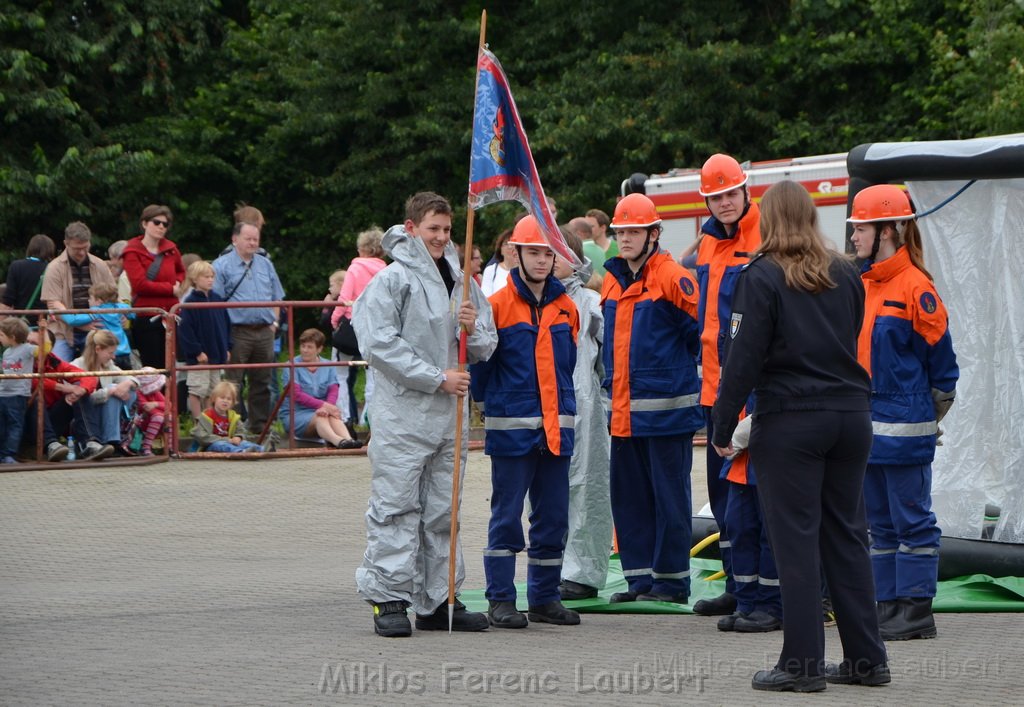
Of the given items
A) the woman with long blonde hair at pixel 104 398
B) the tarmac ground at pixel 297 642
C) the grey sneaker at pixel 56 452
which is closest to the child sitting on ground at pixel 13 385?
the grey sneaker at pixel 56 452

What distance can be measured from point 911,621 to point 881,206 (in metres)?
1.90

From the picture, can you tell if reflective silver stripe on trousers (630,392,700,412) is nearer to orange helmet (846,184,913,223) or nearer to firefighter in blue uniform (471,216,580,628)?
firefighter in blue uniform (471,216,580,628)

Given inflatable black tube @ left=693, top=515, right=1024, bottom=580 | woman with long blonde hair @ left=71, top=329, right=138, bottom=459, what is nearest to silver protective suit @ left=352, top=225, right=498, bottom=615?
inflatable black tube @ left=693, top=515, right=1024, bottom=580

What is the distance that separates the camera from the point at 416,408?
7.66m

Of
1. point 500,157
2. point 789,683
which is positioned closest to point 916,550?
point 789,683

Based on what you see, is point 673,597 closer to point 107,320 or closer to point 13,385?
point 13,385

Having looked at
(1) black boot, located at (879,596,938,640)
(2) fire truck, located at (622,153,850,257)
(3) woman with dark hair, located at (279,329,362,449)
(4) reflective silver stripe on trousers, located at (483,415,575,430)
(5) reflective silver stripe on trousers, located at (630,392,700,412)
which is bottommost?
(1) black boot, located at (879,596,938,640)

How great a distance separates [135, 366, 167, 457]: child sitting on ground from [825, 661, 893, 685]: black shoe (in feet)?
28.5

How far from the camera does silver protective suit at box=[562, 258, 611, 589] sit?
8.73m

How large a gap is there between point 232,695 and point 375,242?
871cm

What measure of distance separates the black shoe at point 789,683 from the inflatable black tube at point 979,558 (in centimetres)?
270

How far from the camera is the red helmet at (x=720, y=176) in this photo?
7883 mm

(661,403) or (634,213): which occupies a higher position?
(634,213)

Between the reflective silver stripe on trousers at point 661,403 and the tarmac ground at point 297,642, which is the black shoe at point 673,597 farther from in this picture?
the reflective silver stripe on trousers at point 661,403
